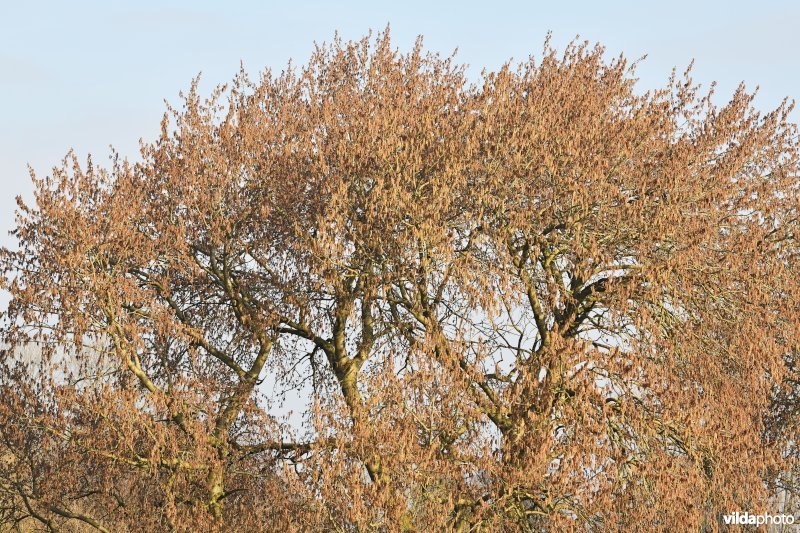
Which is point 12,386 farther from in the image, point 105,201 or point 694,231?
point 694,231

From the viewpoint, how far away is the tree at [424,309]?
1425cm

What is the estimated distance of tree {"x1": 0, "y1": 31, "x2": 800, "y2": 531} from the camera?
46.8ft

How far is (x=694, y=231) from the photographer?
55.8 feet

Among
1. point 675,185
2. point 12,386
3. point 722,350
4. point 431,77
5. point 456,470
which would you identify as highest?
point 431,77

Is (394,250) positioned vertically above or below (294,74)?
below

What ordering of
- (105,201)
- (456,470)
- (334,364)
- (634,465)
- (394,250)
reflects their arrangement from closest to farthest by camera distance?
(456,470) → (634,465) → (394,250) → (105,201) → (334,364)

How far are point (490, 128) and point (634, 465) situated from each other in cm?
638

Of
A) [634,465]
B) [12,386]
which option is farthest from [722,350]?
[12,386]

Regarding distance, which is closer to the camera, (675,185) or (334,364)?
(675,185)

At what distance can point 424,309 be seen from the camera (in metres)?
17.1

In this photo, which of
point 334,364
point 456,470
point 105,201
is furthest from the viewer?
point 334,364
